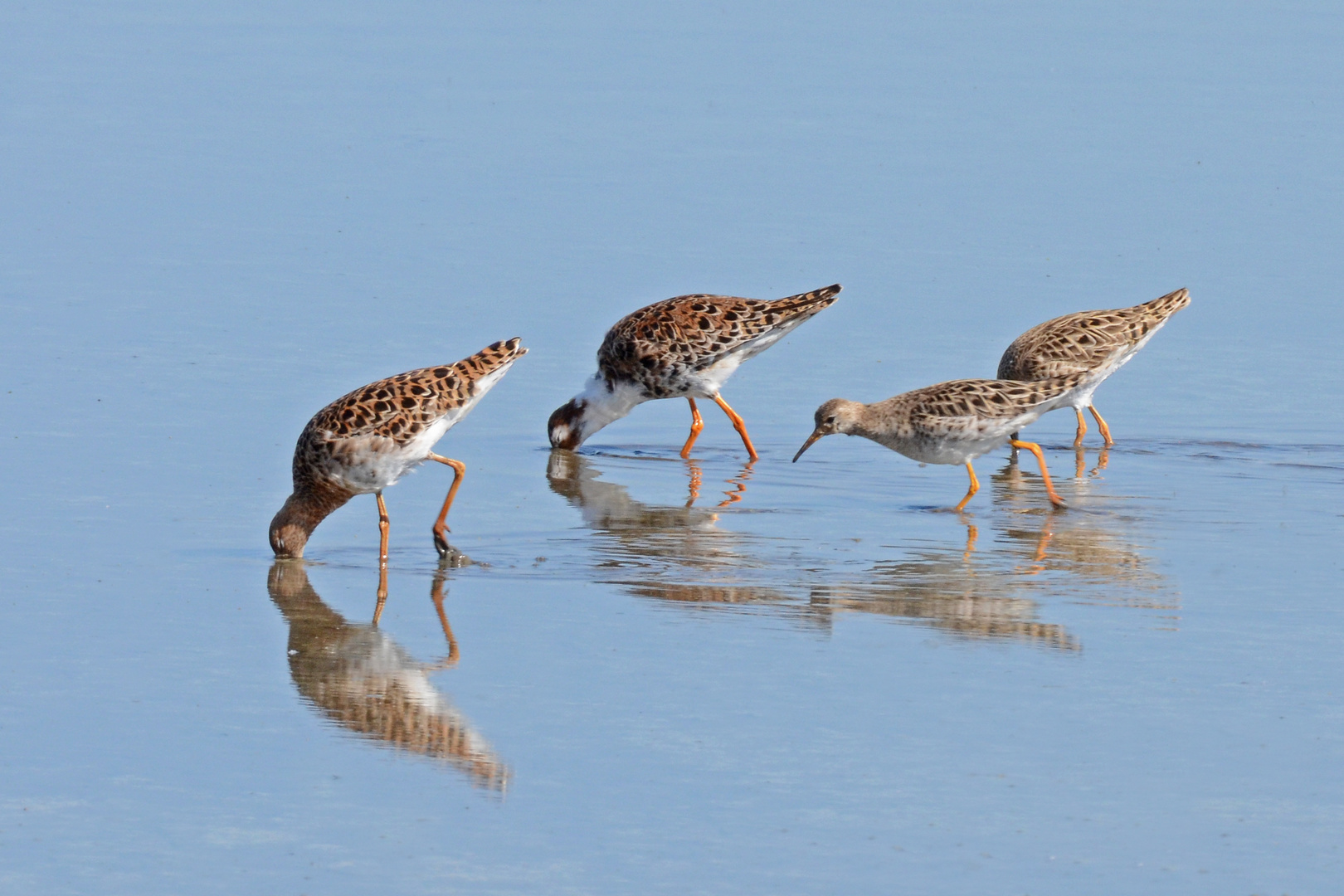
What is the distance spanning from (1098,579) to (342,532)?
14.3ft

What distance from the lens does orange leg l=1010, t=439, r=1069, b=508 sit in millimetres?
13156

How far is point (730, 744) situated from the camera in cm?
828

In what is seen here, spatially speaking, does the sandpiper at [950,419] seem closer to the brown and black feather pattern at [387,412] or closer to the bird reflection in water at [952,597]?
the bird reflection in water at [952,597]

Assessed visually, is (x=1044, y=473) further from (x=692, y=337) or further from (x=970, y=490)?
(x=692, y=337)

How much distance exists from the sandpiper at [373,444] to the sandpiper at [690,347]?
331cm

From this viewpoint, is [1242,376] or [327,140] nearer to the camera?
[1242,376]

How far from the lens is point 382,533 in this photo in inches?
460

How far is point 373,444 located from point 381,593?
1.37m

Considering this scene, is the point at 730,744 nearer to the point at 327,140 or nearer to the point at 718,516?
the point at 718,516

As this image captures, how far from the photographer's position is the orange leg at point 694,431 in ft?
49.8

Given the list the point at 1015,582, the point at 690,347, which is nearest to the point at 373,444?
the point at 1015,582

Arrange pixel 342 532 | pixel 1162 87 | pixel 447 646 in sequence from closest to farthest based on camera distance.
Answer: pixel 447 646 → pixel 342 532 → pixel 1162 87

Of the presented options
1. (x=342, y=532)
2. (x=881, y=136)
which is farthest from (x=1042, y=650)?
(x=881, y=136)

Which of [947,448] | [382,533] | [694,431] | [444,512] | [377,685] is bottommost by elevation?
[377,685]
